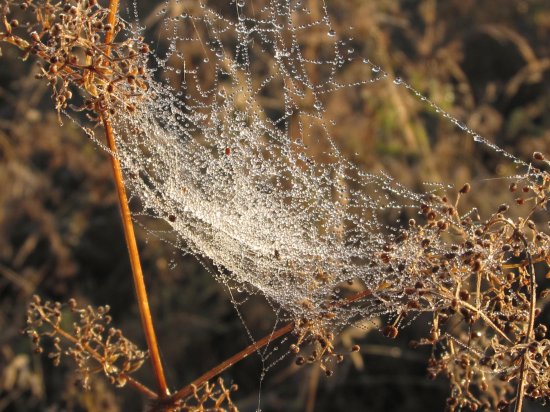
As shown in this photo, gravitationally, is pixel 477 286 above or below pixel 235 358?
above

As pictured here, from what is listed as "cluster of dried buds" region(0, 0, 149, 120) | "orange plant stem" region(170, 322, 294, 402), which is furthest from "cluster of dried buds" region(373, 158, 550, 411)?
"cluster of dried buds" region(0, 0, 149, 120)

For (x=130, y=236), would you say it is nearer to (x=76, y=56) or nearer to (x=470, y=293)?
(x=76, y=56)

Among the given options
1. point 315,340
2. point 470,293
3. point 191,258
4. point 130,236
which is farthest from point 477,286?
point 191,258

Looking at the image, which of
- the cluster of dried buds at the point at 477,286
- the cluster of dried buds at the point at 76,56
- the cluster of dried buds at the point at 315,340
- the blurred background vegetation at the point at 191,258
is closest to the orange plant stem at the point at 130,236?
the cluster of dried buds at the point at 76,56

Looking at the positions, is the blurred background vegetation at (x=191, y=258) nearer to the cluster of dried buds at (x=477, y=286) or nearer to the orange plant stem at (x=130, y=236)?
the orange plant stem at (x=130, y=236)

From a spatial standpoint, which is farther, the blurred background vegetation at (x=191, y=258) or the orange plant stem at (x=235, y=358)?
the blurred background vegetation at (x=191, y=258)

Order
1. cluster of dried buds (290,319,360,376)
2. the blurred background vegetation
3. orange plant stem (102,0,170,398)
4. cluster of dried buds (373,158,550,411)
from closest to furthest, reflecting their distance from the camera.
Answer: cluster of dried buds (373,158,550,411), cluster of dried buds (290,319,360,376), orange plant stem (102,0,170,398), the blurred background vegetation

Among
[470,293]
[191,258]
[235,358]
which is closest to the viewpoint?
[470,293]

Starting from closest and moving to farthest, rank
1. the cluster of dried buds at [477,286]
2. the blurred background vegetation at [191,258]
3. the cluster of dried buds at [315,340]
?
the cluster of dried buds at [477,286] → the cluster of dried buds at [315,340] → the blurred background vegetation at [191,258]

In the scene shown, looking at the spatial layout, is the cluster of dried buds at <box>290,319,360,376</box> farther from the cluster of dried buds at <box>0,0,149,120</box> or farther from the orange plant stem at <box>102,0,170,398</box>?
the cluster of dried buds at <box>0,0,149,120</box>
